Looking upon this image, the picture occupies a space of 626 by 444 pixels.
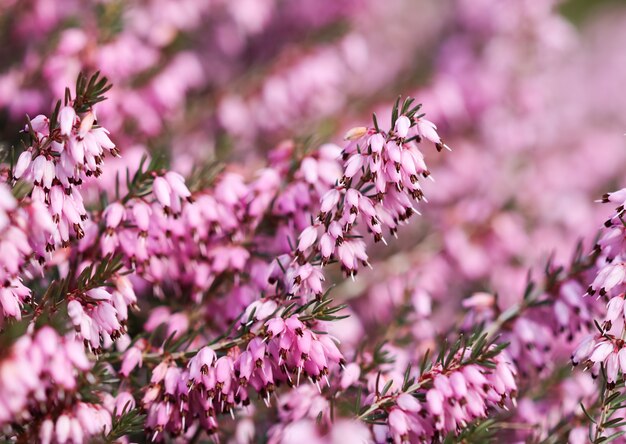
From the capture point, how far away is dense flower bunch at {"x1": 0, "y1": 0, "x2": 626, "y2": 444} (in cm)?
303

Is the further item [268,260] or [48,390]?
[268,260]

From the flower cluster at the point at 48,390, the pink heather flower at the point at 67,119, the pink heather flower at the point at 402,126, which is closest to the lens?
the flower cluster at the point at 48,390

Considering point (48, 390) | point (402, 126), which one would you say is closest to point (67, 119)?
point (48, 390)

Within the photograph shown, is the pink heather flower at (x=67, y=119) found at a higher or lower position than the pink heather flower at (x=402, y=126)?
higher

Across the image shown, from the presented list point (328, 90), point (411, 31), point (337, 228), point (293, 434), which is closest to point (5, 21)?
point (328, 90)

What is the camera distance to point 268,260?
3.99 metres

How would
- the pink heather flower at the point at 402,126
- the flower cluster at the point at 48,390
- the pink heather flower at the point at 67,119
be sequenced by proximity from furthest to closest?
Result: the pink heather flower at the point at 402,126, the pink heather flower at the point at 67,119, the flower cluster at the point at 48,390

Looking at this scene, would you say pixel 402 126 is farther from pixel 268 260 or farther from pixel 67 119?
pixel 67 119

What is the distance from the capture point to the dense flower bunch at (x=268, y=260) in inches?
119

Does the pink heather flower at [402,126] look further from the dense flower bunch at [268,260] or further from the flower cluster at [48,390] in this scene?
the flower cluster at [48,390]

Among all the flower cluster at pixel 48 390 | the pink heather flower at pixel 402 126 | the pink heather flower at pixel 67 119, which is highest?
the pink heather flower at pixel 67 119

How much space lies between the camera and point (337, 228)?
3123 millimetres

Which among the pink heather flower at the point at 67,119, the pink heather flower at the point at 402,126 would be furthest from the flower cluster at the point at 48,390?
the pink heather flower at the point at 402,126

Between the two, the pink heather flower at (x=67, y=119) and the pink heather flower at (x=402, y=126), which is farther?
the pink heather flower at (x=402, y=126)
